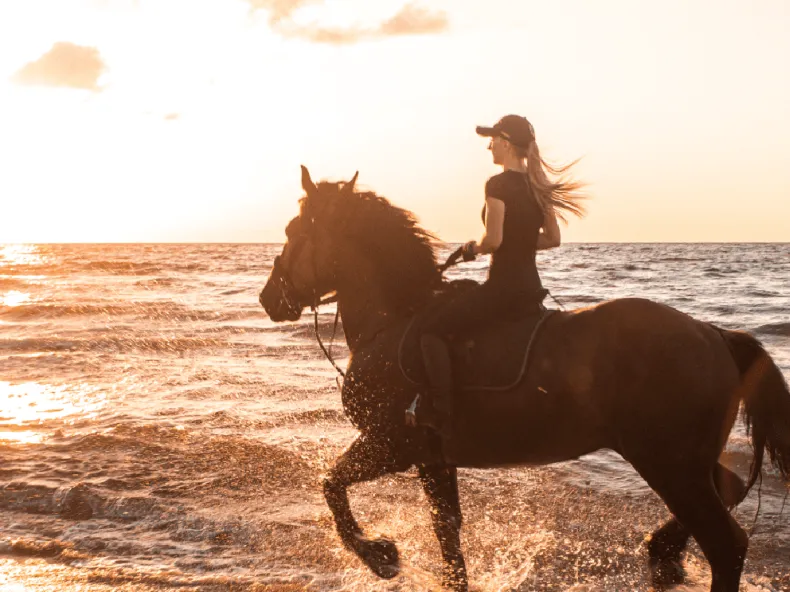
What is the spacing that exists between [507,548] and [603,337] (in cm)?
261

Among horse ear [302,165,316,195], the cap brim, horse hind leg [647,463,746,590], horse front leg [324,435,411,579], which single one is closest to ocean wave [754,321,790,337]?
horse hind leg [647,463,746,590]

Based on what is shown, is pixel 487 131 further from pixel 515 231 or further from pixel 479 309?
pixel 479 309

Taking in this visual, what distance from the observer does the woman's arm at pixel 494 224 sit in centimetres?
511

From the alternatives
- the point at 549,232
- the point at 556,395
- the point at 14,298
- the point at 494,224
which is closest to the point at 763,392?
the point at 556,395

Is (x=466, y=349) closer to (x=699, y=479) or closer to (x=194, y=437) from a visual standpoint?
(x=699, y=479)

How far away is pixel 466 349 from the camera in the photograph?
5.37m

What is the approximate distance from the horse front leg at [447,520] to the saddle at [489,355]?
805 millimetres

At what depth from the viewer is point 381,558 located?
18.7 ft

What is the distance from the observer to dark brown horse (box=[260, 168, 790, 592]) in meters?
4.88

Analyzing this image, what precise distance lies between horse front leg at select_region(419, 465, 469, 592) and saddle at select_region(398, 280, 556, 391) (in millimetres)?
805

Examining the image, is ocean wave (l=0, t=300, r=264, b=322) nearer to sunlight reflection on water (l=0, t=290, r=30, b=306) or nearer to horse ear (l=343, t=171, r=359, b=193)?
sunlight reflection on water (l=0, t=290, r=30, b=306)

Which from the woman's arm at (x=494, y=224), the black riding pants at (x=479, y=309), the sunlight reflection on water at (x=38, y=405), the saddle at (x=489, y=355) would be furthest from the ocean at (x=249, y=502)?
the woman's arm at (x=494, y=224)

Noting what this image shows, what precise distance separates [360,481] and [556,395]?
165cm

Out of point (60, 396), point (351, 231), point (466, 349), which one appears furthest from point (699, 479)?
point (60, 396)
